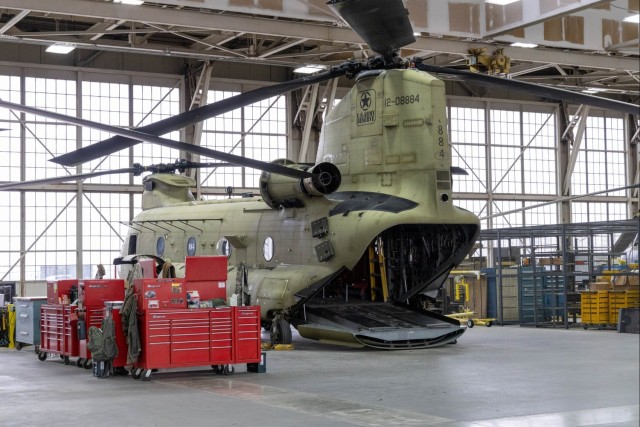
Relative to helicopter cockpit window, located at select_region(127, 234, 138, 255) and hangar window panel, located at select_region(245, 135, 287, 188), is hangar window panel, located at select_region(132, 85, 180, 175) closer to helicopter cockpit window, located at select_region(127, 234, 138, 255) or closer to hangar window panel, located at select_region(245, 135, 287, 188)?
hangar window panel, located at select_region(245, 135, 287, 188)

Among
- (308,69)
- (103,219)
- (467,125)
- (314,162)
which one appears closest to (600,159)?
(467,125)

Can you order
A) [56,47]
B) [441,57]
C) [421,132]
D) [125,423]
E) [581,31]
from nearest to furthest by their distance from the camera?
1. [125,423]
2. [421,132]
3. [581,31]
4. [56,47]
5. [441,57]

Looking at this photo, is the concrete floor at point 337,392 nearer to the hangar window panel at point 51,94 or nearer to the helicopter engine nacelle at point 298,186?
the helicopter engine nacelle at point 298,186

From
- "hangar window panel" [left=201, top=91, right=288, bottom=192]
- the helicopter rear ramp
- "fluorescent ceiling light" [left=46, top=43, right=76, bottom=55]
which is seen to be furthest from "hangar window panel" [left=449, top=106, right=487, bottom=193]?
the helicopter rear ramp

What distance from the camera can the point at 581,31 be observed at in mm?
23672

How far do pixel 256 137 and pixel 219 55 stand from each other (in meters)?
6.00

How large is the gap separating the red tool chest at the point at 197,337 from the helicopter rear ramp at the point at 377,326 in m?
3.38

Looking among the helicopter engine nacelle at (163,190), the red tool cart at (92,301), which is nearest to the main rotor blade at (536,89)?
the red tool cart at (92,301)

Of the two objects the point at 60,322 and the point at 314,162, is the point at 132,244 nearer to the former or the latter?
the point at 60,322

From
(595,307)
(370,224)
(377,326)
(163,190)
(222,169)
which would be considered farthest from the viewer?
(222,169)

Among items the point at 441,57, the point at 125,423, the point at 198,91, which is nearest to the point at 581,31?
the point at 441,57

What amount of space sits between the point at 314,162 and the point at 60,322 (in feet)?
60.7

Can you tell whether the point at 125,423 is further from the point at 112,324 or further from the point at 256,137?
the point at 256,137

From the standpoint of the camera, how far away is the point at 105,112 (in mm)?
32938
